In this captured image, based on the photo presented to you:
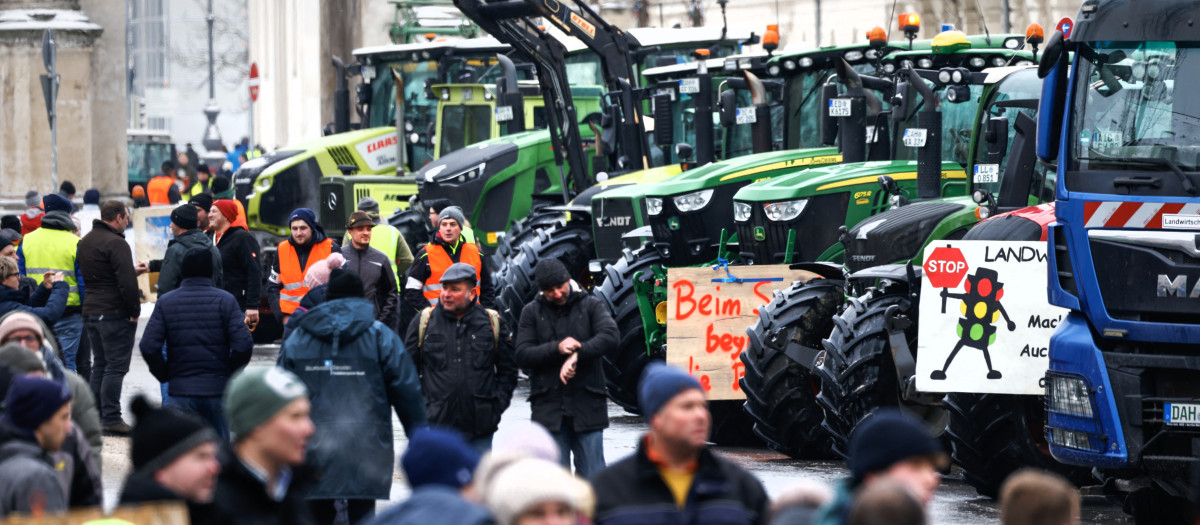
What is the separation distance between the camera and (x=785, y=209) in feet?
45.3

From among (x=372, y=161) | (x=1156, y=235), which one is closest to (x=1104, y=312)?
(x=1156, y=235)

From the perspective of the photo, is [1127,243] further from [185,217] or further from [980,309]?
[185,217]

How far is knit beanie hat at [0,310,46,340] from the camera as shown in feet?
27.1

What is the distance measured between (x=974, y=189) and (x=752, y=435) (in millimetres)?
2632

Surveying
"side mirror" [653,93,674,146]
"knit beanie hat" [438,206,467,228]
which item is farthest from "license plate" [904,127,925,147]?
"side mirror" [653,93,674,146]

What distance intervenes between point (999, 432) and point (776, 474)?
1981 millimetres

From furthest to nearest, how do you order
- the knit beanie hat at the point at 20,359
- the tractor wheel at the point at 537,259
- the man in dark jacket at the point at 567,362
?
1. the tractor wheel at the point at 537,259
2. the man in dark jacket at the point at 567,362
3. the knit beanie hat at the point at 20,359

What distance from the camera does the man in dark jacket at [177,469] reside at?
5.29 metres

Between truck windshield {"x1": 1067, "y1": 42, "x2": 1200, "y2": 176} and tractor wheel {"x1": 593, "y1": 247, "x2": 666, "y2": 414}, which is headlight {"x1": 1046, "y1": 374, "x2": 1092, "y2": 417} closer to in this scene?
truck windshield {"x1": 1067, "y1": 42, "x2": 1200, "y2": 176}

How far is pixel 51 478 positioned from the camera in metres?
5.92

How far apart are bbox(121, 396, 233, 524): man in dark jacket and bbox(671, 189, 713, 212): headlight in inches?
398

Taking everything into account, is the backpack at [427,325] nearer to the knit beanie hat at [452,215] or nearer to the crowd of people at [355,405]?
the crowd of people at [355,405]

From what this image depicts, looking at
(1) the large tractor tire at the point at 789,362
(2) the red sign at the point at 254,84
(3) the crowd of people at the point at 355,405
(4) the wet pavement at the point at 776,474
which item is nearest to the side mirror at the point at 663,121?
(3) the crowd of people at the point at 355,405

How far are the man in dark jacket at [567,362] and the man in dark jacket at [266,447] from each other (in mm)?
4605
